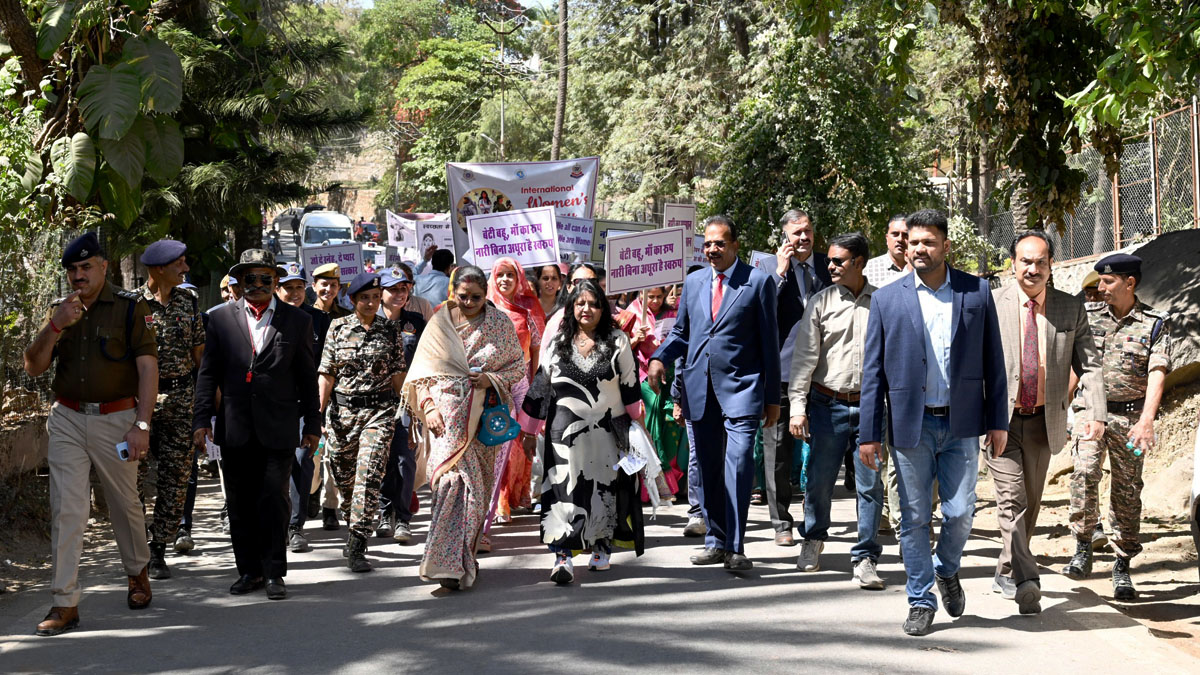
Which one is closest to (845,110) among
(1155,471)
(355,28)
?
(1155,471)

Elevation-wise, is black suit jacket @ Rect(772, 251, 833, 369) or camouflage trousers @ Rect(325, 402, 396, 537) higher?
black suit jacket @ Rect(772, 251, 833, 369)

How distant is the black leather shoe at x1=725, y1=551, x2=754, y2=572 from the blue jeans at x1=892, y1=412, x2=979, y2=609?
1.54 m

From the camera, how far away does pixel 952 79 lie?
2853 centimetres

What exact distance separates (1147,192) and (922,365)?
10.8 meters

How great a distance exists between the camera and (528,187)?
1548 cm

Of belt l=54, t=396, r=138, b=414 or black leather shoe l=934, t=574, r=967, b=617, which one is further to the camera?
belt l=54, t=396, r=138, b=414

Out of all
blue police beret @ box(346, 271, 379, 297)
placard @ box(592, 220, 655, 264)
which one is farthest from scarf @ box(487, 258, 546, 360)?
placard @ box(592, 220, 655, 264)

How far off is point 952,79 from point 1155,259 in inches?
688

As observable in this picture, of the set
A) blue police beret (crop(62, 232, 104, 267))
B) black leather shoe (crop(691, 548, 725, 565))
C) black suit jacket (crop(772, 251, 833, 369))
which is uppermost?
blue police beret (crop(62, 232, 104, 267))

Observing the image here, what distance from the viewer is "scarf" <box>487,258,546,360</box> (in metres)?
9.90

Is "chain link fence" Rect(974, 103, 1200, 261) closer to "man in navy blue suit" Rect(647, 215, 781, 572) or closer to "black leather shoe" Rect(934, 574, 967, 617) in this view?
"man in navy blue suit" Rect(647, 215, 781, 572)

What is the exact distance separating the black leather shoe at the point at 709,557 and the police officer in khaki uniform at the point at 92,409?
335 centimetres

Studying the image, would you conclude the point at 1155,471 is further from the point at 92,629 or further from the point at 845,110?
the point at 92,629

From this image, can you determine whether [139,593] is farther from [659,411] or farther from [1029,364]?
[659,411]
